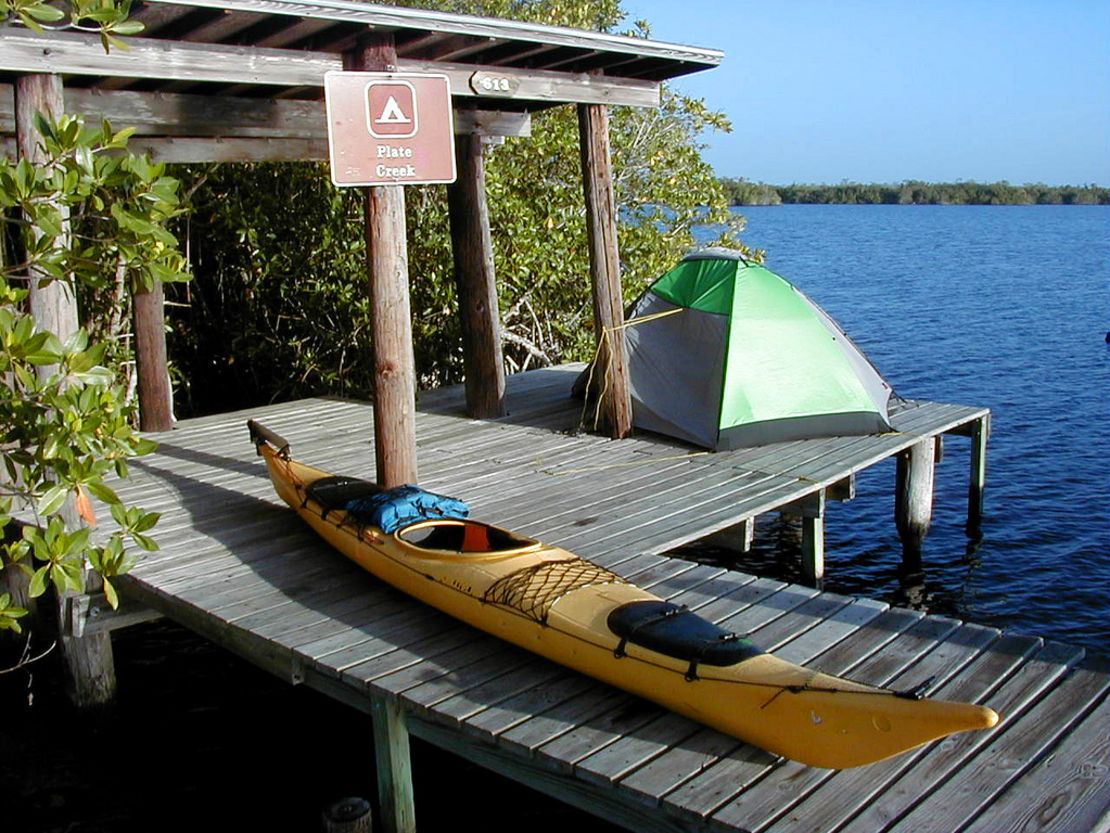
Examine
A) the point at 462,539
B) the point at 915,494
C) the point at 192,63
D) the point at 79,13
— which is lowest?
the point at 915,494

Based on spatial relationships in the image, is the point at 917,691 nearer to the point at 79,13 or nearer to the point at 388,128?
the point at 79,13

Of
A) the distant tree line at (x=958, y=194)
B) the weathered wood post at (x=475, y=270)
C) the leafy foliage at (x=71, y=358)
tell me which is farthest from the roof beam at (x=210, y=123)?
the distant tree line at (x=958, y=194)

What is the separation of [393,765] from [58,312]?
324 centimetres

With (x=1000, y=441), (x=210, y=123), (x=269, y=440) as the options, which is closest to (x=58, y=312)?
(x=269, y=440)

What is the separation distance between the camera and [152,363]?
32.7ft

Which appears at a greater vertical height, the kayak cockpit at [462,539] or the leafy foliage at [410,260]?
the leafy foliage at [410,260]

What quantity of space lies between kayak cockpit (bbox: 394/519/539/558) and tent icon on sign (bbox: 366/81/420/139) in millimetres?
2261

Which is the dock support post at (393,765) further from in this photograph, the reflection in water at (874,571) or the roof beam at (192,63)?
the reflection in water at (874,571)

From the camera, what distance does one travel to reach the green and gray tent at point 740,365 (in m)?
9.01

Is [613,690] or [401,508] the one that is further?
[401,508]

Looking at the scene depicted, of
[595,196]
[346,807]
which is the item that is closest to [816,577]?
[595,196]

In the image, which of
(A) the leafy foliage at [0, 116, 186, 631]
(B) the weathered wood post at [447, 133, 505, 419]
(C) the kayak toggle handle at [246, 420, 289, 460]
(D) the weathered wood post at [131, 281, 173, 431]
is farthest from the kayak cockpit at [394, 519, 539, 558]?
(D) the weathered wood post at [131, 281, 173, 431]

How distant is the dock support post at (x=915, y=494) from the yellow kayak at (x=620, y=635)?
4960mm

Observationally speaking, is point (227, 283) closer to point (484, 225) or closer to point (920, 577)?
point (484, 225)
